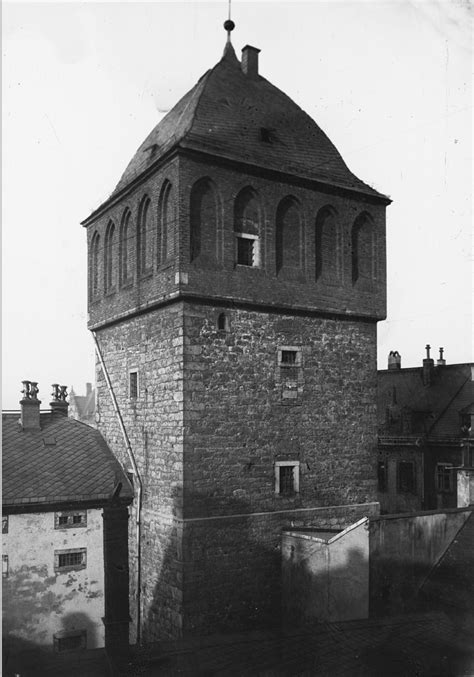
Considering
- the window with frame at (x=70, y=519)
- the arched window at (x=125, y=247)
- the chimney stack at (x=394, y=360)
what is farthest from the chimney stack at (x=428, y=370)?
the window with frame at (x=70, y=519)

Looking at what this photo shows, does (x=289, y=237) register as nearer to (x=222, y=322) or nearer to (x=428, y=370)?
(x=222, y=322)

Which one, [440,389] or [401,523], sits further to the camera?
[440,389]

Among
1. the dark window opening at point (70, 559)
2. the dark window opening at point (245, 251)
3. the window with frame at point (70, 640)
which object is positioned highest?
the dark window opening at point (245, 251)

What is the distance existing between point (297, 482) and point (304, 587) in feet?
7.74

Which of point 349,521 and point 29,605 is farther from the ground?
point 349,521

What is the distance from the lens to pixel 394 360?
35.9 meters

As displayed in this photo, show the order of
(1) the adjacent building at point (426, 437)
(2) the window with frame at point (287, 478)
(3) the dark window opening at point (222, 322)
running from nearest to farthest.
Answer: (3) the dark window opening at point (222, 322) → (2) the window with frame at point (287, 478) → (1) the adjacent building at point (426, 437)

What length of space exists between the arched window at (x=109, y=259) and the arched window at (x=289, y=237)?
485cm

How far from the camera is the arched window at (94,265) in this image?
18.1m

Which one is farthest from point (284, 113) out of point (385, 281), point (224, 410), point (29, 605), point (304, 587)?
point (29, 605)

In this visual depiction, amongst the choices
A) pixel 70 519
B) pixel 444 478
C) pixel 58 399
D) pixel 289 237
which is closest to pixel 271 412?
pixel 289 237

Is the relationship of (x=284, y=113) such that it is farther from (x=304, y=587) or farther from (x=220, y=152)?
(x=304, y=587)

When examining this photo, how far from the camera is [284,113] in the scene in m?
16.3

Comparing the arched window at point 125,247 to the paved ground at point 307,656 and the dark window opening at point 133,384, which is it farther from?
the paved ground at point 307,656
